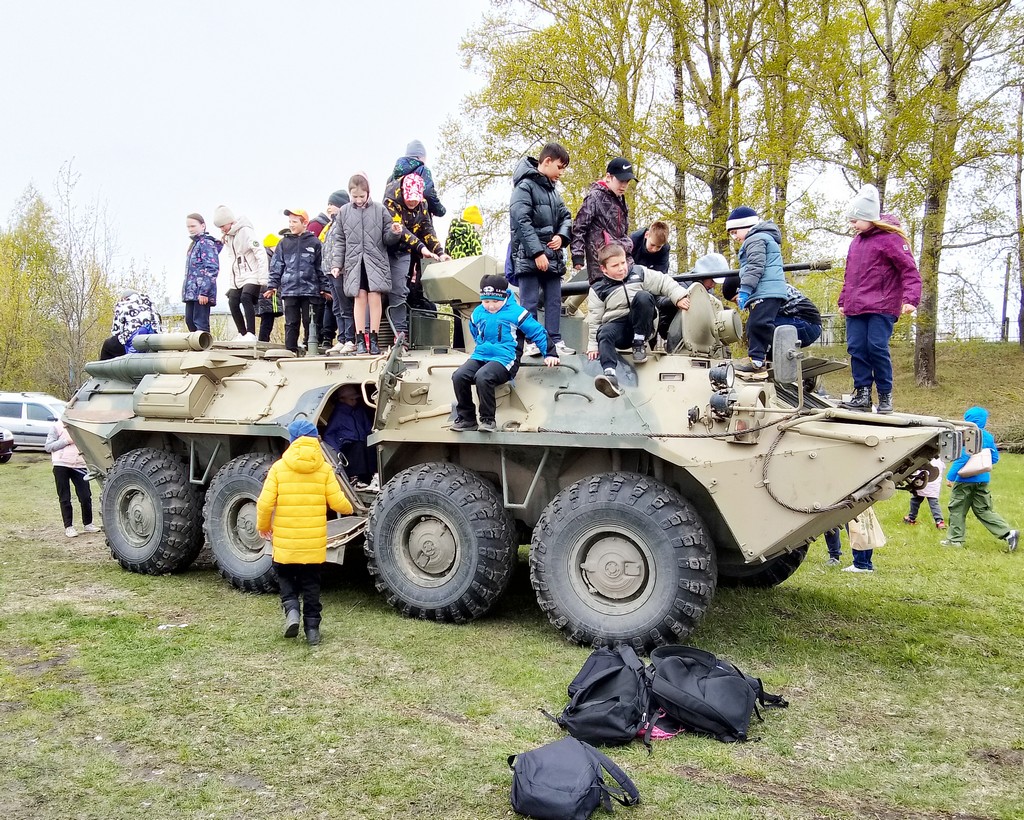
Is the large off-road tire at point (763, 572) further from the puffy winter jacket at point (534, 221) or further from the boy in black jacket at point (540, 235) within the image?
the puffy winter jacket at point (534, 221)

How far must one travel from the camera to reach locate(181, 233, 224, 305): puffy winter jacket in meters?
10.7

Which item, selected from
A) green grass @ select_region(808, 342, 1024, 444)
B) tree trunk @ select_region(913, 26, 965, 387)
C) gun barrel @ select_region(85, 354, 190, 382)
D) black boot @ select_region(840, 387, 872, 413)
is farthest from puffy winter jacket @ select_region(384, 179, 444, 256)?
tree trunk @ select_region(913, 26, 965, 387)

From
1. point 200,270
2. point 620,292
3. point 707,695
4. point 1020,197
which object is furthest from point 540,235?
point 1020,197

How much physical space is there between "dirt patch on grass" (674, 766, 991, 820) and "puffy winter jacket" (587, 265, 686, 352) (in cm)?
323

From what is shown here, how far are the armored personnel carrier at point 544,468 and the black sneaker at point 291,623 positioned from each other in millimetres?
640

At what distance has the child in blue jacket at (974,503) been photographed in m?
9.79

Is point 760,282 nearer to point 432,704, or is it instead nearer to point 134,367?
point 432,704

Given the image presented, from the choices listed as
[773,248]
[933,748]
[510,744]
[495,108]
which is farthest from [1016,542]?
[495,108]

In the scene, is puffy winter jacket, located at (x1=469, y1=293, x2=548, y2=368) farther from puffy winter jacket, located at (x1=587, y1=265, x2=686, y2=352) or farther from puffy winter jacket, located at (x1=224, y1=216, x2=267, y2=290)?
puffy winter jacket, located at (x1=224, y1=216, x2=267, y2=290)

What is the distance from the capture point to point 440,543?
22.2 feet

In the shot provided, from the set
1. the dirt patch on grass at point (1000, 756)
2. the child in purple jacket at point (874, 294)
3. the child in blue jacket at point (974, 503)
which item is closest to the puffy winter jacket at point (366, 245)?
the child in purple jacket at point (874, 294)

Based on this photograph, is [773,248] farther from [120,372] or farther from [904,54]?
[904,54]

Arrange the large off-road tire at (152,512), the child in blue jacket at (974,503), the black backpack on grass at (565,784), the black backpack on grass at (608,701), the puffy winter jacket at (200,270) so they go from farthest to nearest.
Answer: the puffy winter jacket at (200,270)
the child in blue jacket at (974,503)
the large off-road tire at (152,512)
the black backpack on grass at (608,701)
the black backpack on grass at (565,784)

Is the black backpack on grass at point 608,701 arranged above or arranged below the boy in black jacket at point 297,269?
below
